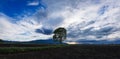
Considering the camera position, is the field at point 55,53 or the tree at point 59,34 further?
the tree at point 59,34

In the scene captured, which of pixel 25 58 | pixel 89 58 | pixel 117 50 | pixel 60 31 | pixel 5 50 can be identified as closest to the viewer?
pixel 25 58

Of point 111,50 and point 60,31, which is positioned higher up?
point 60,31

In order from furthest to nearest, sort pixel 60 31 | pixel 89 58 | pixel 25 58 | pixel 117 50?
pixel 60 31
pixel 117 50
pixel 89 58
pixel 25 58

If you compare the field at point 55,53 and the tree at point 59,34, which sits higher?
the tree at point 59,34

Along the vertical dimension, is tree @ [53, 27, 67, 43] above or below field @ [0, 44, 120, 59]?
above

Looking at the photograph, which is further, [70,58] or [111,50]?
[111,50]

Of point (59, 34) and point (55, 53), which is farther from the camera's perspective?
point (59, 34)

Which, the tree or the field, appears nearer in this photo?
the field

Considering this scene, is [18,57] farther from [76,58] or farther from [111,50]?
[111,50]

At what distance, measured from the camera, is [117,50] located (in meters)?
56.3

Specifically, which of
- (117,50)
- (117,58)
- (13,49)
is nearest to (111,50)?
(117,50)

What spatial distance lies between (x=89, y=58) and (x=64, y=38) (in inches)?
2935

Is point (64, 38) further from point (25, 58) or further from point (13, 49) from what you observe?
point (25, 58)

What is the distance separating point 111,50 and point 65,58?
17879mm
